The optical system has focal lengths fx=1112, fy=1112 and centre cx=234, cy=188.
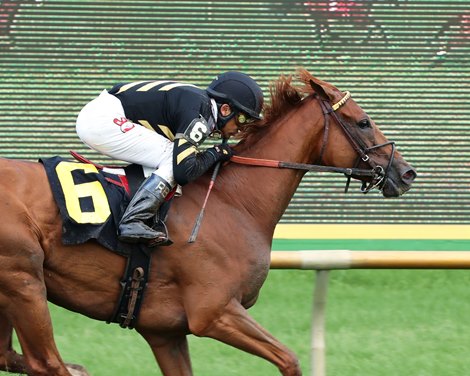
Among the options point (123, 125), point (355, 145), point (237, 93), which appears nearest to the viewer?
point (123, 125)

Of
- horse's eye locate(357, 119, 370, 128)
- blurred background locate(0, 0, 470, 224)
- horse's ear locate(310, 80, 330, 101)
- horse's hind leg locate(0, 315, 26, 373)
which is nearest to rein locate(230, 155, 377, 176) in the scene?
horse's eye locate(357, 119, 370, 128)

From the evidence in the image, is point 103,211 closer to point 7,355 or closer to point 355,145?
point 7,355

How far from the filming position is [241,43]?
30.6 ft

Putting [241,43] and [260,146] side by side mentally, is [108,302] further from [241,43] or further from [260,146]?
[241,43]

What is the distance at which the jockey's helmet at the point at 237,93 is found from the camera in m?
5.38

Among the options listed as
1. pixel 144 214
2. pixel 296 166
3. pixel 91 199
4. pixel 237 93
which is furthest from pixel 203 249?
pixel 237 93

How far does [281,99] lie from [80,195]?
3.92 feet

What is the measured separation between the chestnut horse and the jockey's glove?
9 centimetres

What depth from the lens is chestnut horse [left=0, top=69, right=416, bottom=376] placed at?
16.2ft

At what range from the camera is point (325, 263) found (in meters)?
5.43

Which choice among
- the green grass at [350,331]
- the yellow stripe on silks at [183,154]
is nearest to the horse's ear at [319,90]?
the yellow stripe on silks at [183,154]

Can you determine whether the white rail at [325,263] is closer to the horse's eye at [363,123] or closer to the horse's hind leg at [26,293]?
the horse's eye at [363,123]

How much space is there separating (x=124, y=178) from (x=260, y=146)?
743 mm

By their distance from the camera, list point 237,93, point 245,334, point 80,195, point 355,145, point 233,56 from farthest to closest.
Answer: point 233,56 → point 355,145 → point 237,93 → point 245,334 → point 80,195
